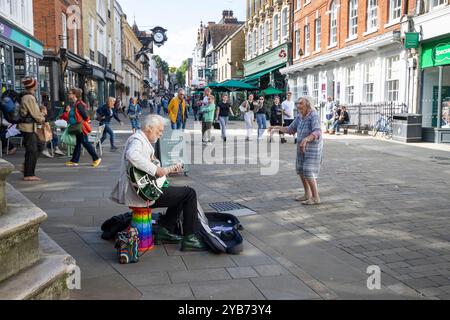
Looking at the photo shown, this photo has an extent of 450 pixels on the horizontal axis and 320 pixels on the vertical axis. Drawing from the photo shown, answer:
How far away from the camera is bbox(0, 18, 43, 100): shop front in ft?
52.3

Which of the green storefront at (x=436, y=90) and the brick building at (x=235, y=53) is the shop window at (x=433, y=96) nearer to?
the green storefront at (x=436, y=90)

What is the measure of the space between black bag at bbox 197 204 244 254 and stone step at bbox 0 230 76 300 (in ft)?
4.98

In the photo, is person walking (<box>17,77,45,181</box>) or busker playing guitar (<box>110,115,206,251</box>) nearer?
busker playing guitar (<box>110,115,206,251</box>)

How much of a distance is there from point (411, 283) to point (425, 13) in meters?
15.6

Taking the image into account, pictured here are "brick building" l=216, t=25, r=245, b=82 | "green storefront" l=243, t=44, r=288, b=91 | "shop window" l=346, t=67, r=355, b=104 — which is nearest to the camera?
"shop window" l=346, t=67, r=355, b=104

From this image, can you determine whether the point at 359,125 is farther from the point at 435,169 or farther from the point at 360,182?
the point at 360,182

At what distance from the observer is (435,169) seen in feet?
33.9

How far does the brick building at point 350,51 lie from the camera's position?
63.2 feet

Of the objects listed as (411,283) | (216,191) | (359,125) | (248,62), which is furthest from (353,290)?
(248,62)

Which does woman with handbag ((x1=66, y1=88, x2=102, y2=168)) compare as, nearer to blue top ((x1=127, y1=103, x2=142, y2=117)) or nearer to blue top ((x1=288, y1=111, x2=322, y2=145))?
blue top ((x1=288, y1=111, x2=322, y2=145))

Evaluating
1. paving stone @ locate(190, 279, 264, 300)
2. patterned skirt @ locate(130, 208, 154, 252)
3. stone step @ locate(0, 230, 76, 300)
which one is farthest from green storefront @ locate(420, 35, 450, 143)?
stone step @ locate(0, 230, 76, 300)

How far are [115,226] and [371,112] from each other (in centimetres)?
1740

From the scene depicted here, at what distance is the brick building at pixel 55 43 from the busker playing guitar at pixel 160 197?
1846 cm

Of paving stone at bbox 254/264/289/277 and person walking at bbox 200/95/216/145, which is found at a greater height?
person walking at bbox 200/95/216/145
